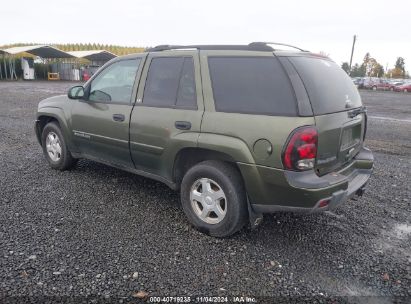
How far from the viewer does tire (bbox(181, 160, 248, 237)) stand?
3.25 meters

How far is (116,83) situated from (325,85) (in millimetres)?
2555

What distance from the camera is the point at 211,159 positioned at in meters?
3.46

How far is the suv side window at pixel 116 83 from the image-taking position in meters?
4.17

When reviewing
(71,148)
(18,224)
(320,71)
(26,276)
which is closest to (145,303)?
(26,276)

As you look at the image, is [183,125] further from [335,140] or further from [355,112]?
[355,112]

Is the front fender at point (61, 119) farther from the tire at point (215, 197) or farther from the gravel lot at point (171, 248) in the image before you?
the tire at point (215, 197)

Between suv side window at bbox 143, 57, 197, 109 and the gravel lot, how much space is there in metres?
→ 1.29

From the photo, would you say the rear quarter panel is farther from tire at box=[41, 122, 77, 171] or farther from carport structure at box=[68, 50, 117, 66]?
carport structure at box=[68, 50, 117, 66]

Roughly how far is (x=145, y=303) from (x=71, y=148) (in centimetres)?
309

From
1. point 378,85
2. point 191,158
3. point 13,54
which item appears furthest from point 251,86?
point 378,85

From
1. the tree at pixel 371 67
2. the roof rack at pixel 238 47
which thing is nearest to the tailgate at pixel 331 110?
the roof rack at pixel 238 47

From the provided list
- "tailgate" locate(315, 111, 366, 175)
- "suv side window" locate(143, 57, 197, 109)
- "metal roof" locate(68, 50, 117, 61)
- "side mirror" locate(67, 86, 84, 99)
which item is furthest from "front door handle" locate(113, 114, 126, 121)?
"metal roof" locate(68, 50, 117, 61)

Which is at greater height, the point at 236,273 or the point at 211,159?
the point at 211,159

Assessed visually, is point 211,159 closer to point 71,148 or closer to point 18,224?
point 18,224
